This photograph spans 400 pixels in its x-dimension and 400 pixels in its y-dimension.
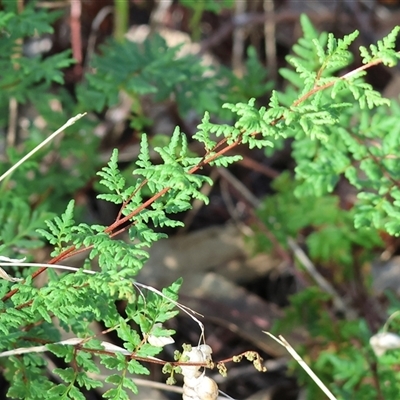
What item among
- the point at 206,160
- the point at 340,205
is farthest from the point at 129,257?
the point at 340,205

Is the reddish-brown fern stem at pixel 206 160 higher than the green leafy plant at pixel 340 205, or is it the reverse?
the reddish-brown fern stem at pixel 206 160

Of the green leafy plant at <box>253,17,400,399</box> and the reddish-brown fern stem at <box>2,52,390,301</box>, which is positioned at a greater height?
the reddish-brown fern stem at <box>2,52,390,301</box>

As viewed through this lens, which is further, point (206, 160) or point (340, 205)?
point (340, 205)

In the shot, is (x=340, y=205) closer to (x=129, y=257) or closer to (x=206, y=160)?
(x=206, y=160)

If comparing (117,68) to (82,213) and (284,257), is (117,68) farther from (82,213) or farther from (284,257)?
(284,257)

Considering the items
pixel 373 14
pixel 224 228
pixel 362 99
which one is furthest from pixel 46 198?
pixel 373 14

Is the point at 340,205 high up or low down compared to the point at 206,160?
down

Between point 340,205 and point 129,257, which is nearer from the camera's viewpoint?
point 129,257

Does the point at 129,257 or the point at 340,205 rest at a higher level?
the point at 129,257

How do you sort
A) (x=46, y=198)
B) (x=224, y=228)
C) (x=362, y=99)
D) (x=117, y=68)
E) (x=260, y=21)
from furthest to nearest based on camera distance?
(x=260, y=21), (x=224, y=228), (x=46, y=198), (x=117, y=68), (x=362, y=99)

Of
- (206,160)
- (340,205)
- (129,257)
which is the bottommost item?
(340,205)

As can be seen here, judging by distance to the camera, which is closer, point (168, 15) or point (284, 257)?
point (284, 257)
